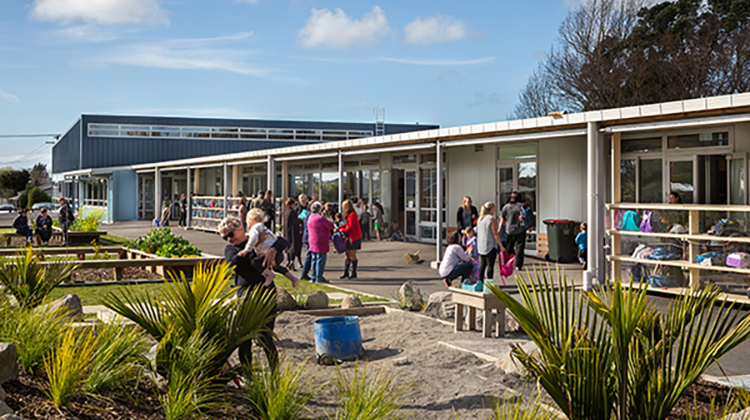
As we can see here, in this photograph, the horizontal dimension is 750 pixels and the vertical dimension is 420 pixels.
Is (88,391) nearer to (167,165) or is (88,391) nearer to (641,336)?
(641,336)

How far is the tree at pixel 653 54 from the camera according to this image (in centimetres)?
2703

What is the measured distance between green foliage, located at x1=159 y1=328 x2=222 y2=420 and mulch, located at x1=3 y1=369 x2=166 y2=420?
0.47 ft

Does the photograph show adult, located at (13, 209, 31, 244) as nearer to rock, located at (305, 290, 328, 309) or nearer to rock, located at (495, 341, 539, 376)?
rock, located at (305, 290, 328, 309)

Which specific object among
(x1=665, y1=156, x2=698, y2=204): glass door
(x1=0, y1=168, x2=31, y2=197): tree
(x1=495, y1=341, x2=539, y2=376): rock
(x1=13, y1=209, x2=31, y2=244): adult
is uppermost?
(x1=0, y1=168, x2=31, y2=197): tree

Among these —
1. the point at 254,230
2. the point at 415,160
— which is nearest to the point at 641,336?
the point at 254,230

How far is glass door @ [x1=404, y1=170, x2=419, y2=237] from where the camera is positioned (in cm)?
2102

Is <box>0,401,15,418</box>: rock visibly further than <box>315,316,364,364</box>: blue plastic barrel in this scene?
No

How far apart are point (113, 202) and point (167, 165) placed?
857 centimetres

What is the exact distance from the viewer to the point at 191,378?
4.28 metres

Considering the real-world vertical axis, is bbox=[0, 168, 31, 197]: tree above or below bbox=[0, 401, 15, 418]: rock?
above

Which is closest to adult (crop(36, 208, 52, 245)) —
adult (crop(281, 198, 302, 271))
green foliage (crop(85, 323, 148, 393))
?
adult (crop(281, 198, 302, 271))

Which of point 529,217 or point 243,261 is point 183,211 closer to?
point 529,217

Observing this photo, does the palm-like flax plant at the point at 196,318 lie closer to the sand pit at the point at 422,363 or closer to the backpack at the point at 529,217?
the sand pit at the point at 422,363

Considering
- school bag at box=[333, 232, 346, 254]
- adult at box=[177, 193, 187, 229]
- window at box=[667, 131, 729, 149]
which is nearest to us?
window at box=[667, 131, 729, 149]
